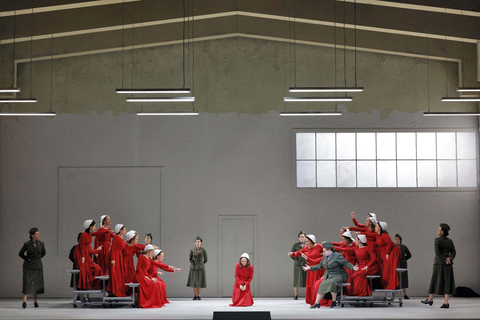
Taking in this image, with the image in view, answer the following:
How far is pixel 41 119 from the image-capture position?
14.9 m

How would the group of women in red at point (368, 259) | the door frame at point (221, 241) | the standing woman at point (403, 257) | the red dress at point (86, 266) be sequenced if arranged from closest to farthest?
the group of women in red at point (368, 259), the red dress at point (86, 266), the standing woman at point (403, 257), the door frame at point (221, 241)

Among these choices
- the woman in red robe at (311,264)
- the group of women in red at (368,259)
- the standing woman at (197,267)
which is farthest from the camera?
the standing woman at (197,267)

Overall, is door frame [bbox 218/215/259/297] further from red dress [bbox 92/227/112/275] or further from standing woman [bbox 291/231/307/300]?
red dress [bbox 92/227/112/275]

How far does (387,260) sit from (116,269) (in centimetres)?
535

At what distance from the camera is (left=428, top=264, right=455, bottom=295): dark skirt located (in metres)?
11.0

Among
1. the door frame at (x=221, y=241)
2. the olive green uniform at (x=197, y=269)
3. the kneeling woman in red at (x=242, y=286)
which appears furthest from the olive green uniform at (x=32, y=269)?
the door frame at (x=221, y=241)

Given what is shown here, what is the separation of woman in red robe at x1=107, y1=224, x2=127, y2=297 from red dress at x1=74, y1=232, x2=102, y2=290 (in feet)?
1.55

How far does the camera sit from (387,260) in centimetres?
1154

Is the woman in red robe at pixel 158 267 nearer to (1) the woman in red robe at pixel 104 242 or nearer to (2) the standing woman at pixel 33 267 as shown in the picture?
(1) the woman in red robe at pixel 104 242

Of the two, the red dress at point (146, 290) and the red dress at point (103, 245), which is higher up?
the red dress at point (103, 245)

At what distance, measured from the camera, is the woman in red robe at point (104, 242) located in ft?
39.0

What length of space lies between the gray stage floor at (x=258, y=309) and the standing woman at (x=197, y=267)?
1.07 m

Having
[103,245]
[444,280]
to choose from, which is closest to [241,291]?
[103,245]

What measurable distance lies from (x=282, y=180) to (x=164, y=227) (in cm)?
320
